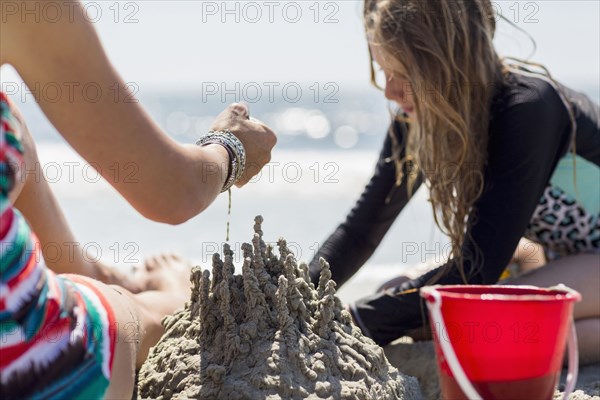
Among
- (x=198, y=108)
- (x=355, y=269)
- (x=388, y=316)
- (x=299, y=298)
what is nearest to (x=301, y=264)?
(x=299, y=298)

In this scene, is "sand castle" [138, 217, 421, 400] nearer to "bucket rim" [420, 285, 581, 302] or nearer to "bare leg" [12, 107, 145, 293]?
"bucket rim" [420, 285, 581, 302]

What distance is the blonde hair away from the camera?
8.47 ft

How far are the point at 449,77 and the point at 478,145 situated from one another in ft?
0.82

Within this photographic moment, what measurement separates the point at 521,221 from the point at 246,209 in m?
6.00

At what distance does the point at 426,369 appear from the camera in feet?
8.41

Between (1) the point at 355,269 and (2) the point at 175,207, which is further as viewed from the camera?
(1) the point at 355,269

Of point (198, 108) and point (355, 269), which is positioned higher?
point (355, 269)

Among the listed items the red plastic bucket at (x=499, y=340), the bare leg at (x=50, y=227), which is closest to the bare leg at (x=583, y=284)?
the red plastic bucket at (x=499, y=340)

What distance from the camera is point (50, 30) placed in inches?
54.0

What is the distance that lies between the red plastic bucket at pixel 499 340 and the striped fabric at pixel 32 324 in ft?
2.27

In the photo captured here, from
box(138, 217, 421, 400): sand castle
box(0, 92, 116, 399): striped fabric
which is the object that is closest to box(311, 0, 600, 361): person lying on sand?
box(138, 217, 421, 400): sand castle

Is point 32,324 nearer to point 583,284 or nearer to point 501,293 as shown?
point 501,293

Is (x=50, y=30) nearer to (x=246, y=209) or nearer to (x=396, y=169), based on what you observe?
(x=396, y=169)

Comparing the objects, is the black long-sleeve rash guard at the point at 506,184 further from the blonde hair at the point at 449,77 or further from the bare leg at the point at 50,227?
the bare leg at the point at 50,227
